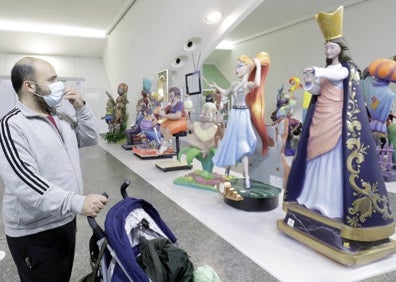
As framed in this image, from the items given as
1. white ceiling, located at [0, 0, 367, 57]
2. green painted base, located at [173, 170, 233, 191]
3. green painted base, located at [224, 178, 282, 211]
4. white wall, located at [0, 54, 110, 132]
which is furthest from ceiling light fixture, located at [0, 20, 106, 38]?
green painted base, located at [224, 178, 282, 211]

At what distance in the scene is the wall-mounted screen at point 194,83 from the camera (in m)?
5.16

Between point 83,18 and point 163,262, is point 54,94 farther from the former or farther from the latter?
point 83,18

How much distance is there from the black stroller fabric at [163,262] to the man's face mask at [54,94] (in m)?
0.68

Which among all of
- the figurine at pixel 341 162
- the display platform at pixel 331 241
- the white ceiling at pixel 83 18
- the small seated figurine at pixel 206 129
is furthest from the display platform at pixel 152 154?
the figurine at pixel 341 162

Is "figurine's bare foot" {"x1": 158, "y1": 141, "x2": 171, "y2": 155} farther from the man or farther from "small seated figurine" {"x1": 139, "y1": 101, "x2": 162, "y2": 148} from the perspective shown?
the man

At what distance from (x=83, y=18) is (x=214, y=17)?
14.2 ft

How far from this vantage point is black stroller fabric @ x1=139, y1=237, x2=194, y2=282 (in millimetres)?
1105

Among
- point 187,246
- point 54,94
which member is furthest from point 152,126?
point 54,94

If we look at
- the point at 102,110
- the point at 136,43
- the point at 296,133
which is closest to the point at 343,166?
the point at 296,133

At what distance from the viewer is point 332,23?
79.0 inches

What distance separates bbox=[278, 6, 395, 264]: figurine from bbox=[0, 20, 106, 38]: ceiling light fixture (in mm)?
8426

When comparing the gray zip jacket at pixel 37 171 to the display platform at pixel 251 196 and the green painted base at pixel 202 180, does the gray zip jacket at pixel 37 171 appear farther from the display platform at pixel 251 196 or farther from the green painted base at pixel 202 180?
the green painted base at pixel 202 180

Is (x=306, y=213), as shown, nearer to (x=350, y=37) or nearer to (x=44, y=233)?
(x=44, y=233)

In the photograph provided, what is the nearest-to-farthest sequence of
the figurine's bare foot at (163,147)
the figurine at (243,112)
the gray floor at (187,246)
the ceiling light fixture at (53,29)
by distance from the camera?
the gray floor at (187,246)
the figurine at (243,112)
the figurine's bare foot at (163,147)
the ceiling light fixture at (53,29)
